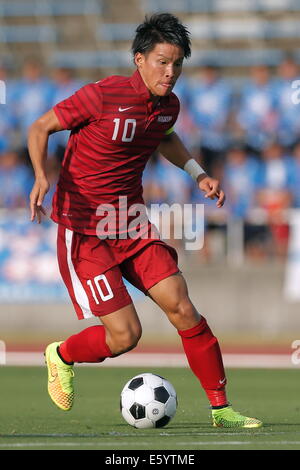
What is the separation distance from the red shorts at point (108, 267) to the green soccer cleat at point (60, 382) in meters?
0.40

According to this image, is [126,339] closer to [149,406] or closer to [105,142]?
[149,406]

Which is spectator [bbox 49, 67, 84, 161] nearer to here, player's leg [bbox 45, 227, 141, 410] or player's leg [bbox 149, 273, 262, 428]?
player's leg [bbox 45, 227, 141, 410]

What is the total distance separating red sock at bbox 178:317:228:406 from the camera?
7.07 m

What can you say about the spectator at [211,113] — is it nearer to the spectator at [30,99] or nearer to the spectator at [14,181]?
the spectator at [30,99]

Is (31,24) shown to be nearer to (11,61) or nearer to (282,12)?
(11,61)

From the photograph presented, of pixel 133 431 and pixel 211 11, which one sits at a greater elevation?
pixel 211 11

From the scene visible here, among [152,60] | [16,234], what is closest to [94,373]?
[16,234]

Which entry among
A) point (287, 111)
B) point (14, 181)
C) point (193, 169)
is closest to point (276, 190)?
point (287, 111)

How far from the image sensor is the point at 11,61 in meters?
20.8

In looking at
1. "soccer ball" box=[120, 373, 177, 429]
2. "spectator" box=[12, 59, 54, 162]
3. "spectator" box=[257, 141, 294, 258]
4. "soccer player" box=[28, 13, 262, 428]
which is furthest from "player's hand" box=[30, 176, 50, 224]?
"spectator" box=[12, 59, 54, 162]

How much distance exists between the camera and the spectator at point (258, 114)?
15.4m

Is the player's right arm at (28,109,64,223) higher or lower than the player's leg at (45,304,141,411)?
higher

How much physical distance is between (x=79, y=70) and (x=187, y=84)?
499cm

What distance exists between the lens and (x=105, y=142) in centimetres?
700
